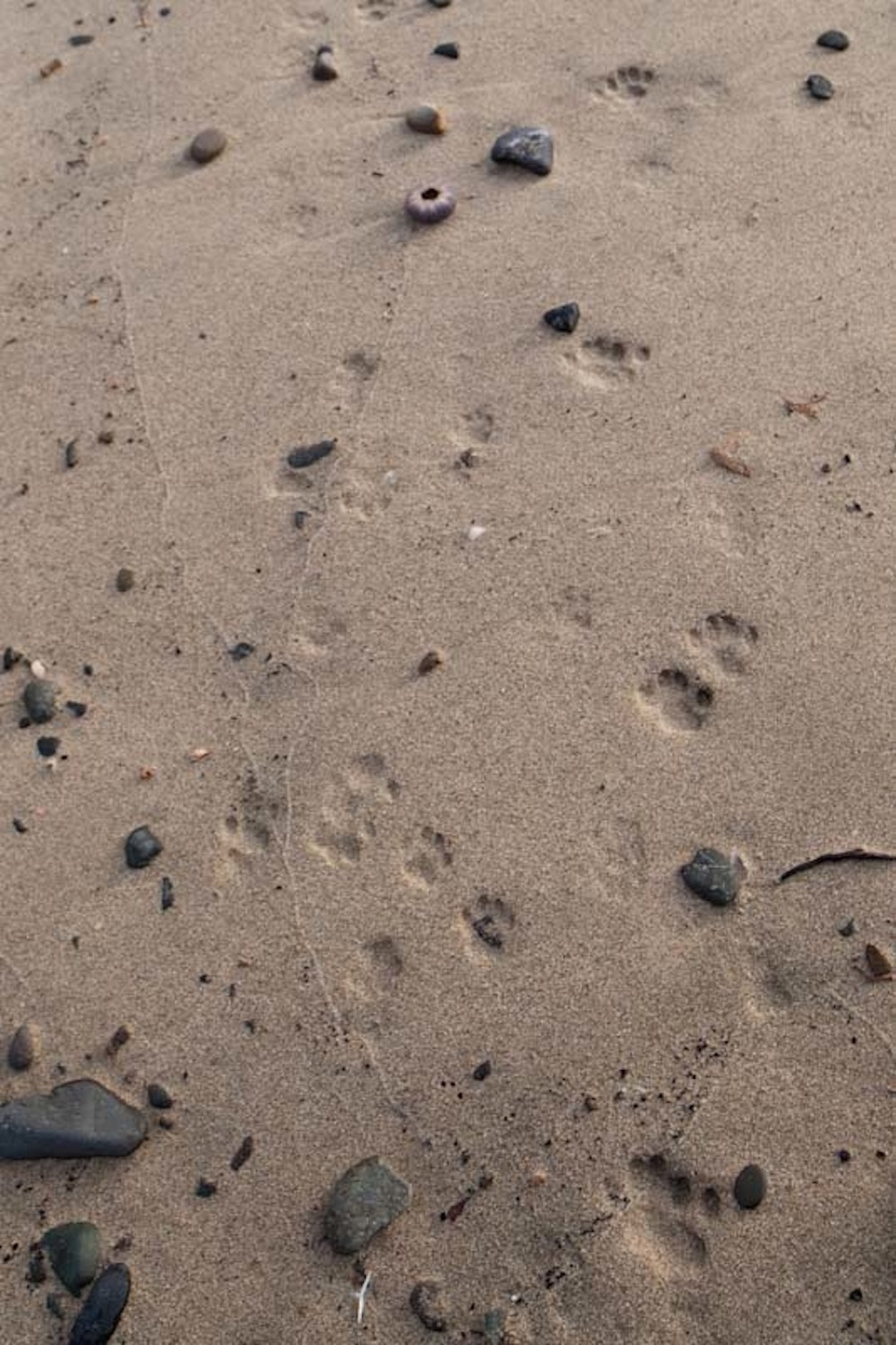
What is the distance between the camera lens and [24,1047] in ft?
8.59

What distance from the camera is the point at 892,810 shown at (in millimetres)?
2730

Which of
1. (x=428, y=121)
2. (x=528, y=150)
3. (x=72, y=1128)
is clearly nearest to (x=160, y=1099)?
(x=72, y=1128)

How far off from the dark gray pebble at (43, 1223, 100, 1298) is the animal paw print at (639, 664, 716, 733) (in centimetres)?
157

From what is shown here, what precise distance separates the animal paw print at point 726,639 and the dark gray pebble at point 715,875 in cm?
48

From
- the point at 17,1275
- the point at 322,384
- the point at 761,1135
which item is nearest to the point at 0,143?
the point at 322,384

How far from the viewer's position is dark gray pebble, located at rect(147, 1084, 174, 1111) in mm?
2539

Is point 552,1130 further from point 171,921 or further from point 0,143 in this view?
point 0,143

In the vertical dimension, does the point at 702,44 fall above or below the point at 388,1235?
above

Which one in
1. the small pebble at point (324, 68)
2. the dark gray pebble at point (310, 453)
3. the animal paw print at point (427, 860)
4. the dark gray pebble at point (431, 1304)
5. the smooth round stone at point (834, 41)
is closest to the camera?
the dark gray pebble at point (431, 1304)

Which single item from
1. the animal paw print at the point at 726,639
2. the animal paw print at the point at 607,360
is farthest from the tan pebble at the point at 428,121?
the animal paw print at the point at 726,639

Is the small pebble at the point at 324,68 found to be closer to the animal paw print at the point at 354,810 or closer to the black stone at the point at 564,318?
the black stone at the point at 564,318

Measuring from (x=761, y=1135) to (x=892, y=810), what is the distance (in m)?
0.75

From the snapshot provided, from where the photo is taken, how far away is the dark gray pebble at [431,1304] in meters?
2.30

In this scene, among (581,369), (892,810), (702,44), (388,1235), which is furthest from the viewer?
(702,44)
